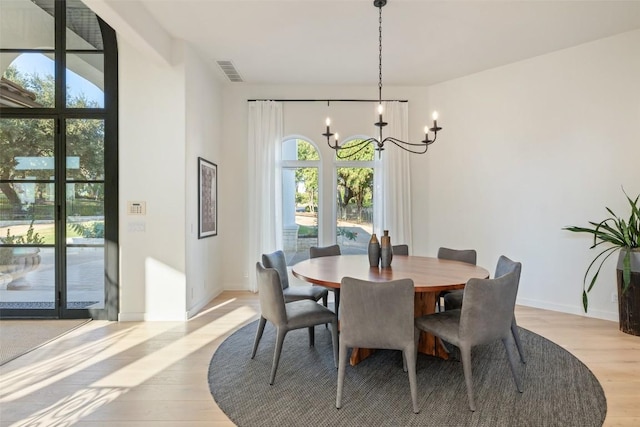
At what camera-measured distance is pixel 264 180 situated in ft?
16.4

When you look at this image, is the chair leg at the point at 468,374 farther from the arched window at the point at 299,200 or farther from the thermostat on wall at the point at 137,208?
the thermostat on wall at the point at 137,208

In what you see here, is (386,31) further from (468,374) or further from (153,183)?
(468,374)

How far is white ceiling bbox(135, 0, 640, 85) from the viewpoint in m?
3.16

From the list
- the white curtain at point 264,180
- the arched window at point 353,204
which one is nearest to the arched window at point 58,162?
the white curtain at point 264,180

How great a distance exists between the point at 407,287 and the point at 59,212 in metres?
3.90

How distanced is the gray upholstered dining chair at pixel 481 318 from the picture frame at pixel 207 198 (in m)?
3.14

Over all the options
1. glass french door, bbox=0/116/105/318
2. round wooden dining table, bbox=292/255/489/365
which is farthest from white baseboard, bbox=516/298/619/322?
glass french door, bbox=0/116/105/318

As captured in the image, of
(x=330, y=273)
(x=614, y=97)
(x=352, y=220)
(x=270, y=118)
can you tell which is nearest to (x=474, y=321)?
(x=330, y=273)

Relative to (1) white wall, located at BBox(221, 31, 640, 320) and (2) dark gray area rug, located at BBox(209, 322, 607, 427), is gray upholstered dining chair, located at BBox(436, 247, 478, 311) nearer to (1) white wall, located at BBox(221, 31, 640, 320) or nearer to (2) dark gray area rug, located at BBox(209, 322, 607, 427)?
(2) dark gray area rug, located at BBox(209, 322, 607, 427)

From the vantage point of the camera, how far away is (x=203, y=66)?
434cm

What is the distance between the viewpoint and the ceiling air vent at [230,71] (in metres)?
4.39

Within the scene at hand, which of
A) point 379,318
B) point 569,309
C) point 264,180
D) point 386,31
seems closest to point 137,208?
point 264,180

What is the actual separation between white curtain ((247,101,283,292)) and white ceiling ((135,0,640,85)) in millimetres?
690

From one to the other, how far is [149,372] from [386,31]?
3.95m
